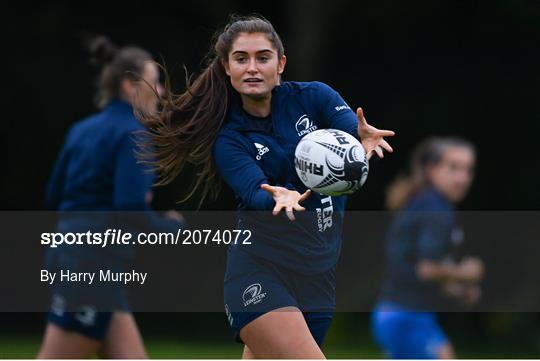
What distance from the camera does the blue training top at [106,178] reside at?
20.6 ft

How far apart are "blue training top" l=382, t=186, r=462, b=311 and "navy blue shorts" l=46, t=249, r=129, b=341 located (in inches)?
78.4

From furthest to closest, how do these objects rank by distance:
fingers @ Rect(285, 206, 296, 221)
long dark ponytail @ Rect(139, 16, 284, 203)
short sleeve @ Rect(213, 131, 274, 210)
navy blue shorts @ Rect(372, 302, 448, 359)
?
navy blue shorts @ Rect(372, 302, 448, 359), long dark ponytail @ Rect(139, 16, 284, 203), short sleeve @ Rect(213, 131, 274, 210), fingers @ Rect(285, 206, 296, 221)

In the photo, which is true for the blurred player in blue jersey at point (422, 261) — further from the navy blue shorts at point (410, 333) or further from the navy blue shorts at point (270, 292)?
the navy blue shorts at point (270, 292)

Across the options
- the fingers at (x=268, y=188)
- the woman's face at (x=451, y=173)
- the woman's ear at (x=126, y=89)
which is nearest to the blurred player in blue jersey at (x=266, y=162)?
the fingers at (x=268, y=188)

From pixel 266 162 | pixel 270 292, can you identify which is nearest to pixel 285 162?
pixel 266 162

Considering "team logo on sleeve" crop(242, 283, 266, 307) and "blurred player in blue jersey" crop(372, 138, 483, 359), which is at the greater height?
"blurred player in blue jersey" crop(372, 138, 483, 359)

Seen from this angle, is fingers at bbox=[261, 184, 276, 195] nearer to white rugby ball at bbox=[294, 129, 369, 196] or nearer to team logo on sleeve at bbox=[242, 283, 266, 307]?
white rugby ball at bbox=[294, 129, 369, 196]

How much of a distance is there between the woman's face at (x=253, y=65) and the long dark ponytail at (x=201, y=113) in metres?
0.04

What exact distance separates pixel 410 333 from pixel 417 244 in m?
0.60

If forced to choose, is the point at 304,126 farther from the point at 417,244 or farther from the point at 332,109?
the point at 417,244

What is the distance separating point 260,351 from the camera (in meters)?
4.52

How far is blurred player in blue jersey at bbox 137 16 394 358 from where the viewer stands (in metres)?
4.53

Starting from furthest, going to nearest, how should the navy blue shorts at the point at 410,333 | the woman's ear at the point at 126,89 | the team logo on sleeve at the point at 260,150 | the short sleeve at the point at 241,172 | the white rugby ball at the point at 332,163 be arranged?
1. the navy blue shorts at the point at 410,333
2. the woman's ear at the point at 126,89
3. the team logo on sleeve at the point at 260,150
4. the short sleeve at the point at 241,172
5. the white rugby ball at the point at 332,163

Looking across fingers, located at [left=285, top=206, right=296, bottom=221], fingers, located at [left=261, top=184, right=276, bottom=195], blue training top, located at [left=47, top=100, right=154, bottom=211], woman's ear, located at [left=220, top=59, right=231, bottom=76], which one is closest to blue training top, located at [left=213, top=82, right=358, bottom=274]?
woman's ear, located at [left=220, top=59, right=231, bottom=76]
